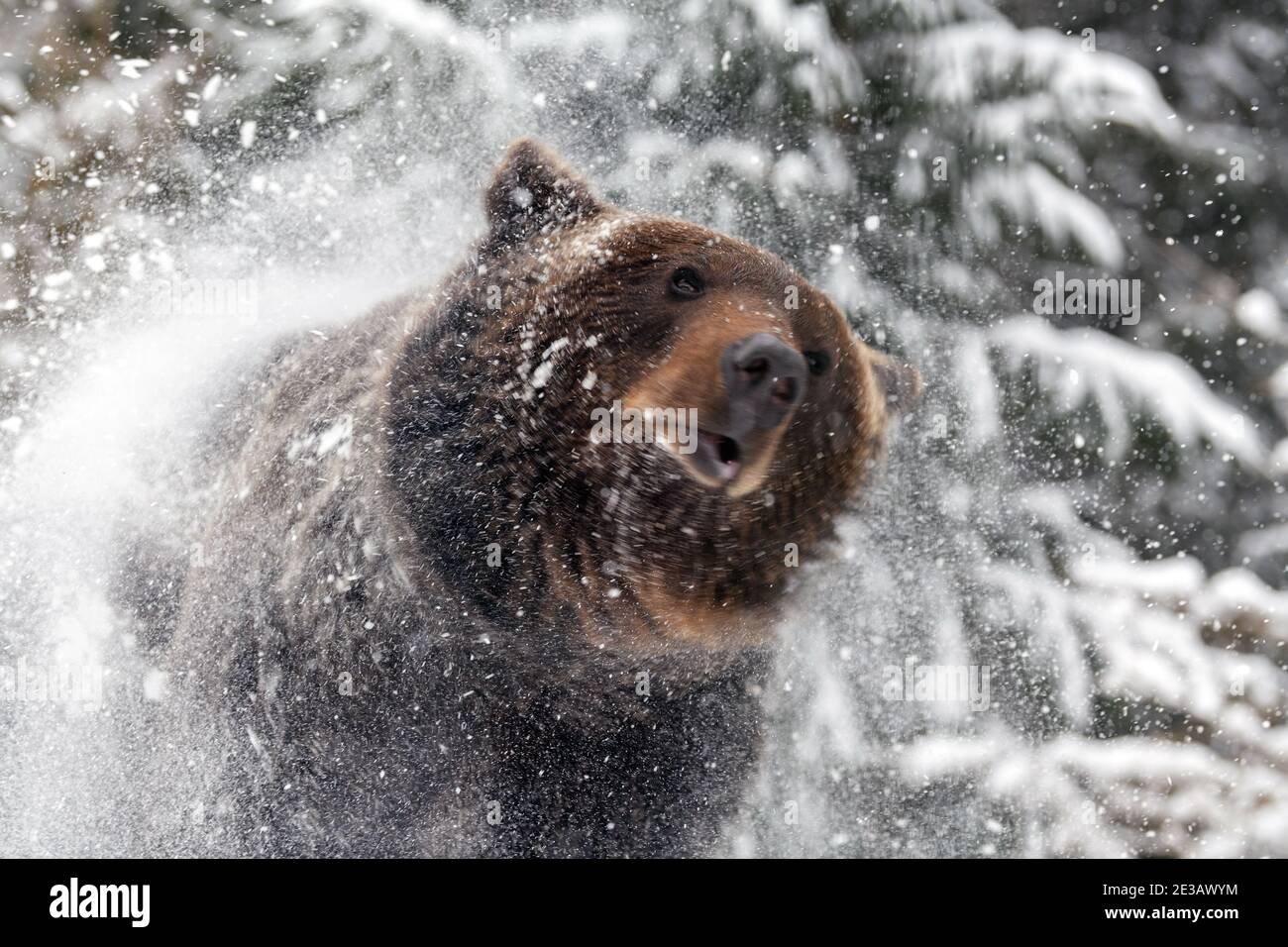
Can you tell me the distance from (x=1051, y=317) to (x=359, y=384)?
3.33m

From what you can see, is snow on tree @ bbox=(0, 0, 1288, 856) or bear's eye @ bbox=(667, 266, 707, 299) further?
snow on tree @ bbox=(0, 0, 1288, 856)

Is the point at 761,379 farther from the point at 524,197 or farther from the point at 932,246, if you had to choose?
the point at 932,246

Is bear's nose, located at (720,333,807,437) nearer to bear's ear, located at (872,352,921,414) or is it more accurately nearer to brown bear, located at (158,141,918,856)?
brown bear, located at (158,141,918,856)

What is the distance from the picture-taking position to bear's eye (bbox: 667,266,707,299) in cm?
239

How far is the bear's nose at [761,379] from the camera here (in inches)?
74.9

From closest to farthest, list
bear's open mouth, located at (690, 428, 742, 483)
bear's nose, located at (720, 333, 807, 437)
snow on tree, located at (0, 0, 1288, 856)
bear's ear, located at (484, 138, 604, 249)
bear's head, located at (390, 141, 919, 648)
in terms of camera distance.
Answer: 1. bear's nose, located at (720, 333, 807, 437)
2. bear's open mouth, located at (690, 428, 742, 483)
3. bear's head, located at (390, 141, 919, 648)
4. bear's ear, located at (484, 138, 604, 249)
5. snow on tree, located at (0, 0, 1288, 856)

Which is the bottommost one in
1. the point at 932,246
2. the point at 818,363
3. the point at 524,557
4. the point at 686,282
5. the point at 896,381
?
the point at 524,557

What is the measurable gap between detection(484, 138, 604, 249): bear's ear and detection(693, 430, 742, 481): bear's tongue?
979mm

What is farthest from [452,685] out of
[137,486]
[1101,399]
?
[1101,399]

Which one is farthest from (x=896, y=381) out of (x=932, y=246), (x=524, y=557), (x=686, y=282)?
(x=932, y=246)

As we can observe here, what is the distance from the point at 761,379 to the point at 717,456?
1.00ft

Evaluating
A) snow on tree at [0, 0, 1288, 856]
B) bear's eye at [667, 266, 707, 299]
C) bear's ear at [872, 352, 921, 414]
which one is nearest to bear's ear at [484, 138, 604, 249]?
bear's eye at [667, 266, 707, 299]

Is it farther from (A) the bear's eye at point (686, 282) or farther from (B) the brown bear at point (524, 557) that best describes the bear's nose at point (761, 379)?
(A) the bear's eye at point (686, 282)

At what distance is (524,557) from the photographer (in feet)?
8.36
